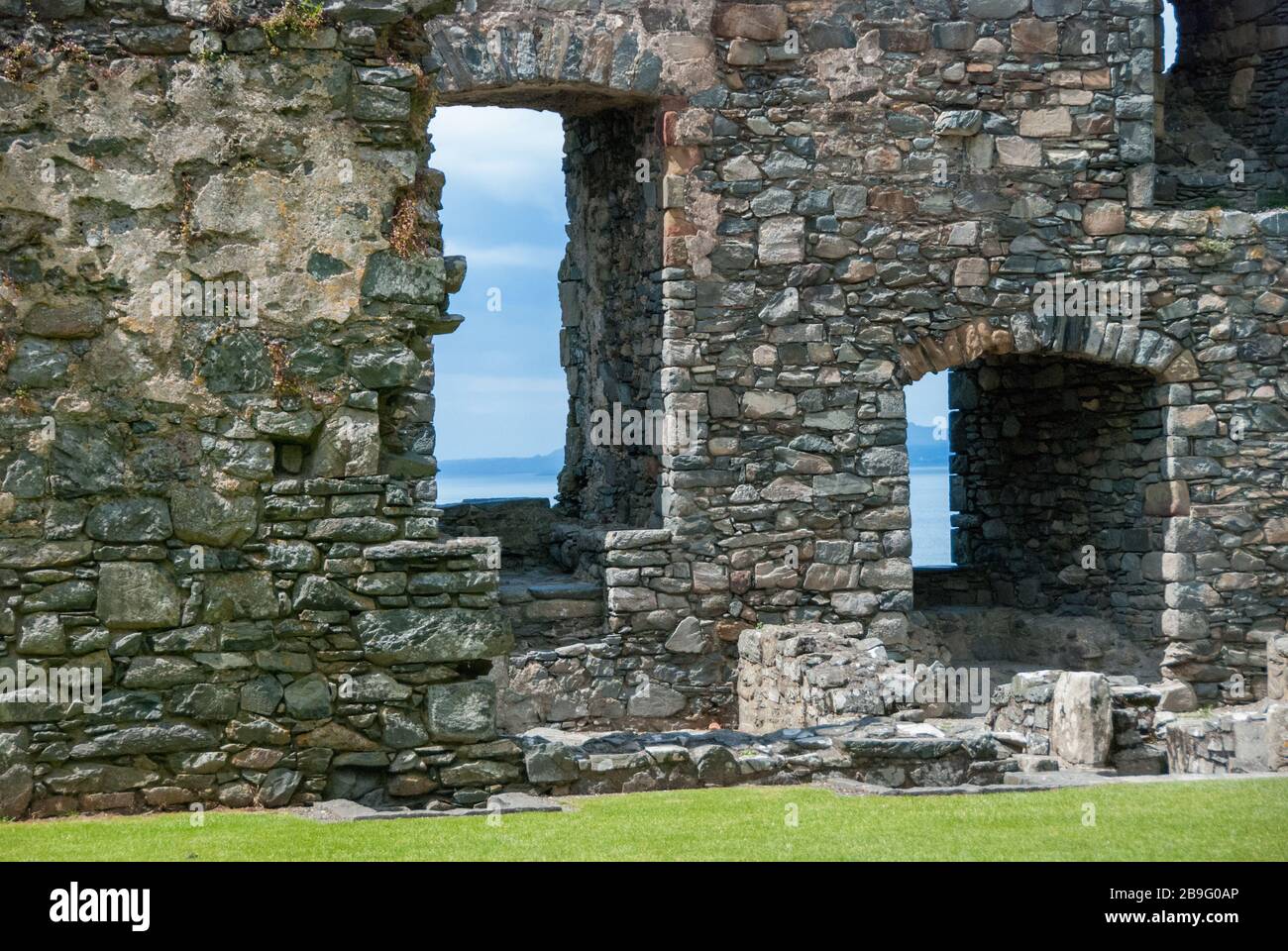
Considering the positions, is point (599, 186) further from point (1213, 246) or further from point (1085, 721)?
point (1085, 721)

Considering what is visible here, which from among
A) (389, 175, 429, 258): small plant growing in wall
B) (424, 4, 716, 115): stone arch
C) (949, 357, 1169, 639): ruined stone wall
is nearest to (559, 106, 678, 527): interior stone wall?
(424, 4, 716, 115): stone arch

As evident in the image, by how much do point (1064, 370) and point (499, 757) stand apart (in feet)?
25.9

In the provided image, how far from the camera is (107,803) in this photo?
7.66m

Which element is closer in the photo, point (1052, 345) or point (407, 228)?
point (407, 228)

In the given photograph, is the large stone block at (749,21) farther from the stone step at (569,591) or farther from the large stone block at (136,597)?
the large stone block at (136,597)

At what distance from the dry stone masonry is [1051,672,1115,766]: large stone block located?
0.03 metres

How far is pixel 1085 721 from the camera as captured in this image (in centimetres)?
947

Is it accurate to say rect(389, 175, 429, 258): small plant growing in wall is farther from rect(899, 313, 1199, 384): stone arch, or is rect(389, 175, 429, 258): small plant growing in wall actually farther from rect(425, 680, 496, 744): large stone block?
rect(899, 313, 1199, 384): stone arch

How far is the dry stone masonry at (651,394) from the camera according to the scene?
303 inches

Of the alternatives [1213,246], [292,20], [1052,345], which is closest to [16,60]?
[292,20]

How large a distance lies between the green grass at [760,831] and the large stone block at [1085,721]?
5.04 feet

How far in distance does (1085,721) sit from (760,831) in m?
3.29

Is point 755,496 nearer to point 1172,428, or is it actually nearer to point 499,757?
point 1172,428

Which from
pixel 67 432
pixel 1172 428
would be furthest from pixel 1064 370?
pixel 67 432
